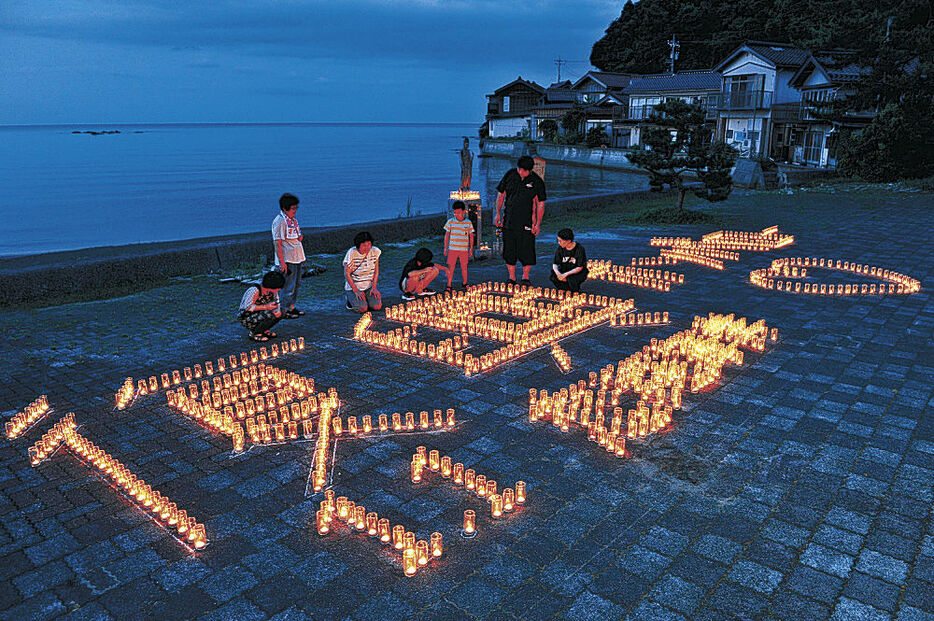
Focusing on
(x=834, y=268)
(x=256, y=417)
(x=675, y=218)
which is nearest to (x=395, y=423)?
(x=256, y=417)

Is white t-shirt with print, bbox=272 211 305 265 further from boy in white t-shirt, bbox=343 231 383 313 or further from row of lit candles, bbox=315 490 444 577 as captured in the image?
row of lit candles, bbox=315 490 444 577

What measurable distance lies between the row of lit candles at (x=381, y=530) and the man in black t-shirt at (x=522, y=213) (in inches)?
283

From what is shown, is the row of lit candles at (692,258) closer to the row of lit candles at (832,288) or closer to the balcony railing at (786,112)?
the row of lit candles at (832,288)

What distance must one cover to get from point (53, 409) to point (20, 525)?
2.30 metres

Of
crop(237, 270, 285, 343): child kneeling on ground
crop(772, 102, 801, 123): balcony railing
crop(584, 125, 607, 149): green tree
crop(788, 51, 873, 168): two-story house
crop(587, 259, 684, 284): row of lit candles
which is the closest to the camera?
crop(237, 270, 285, 343): child kneeling on ground

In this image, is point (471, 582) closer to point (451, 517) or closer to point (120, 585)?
→ point (451, 517)

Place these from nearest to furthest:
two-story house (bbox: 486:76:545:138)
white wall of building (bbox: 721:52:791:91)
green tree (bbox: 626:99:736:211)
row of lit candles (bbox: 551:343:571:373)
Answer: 1. row of lit candles (bbox: 551:343:571:373)
2. green tree (bbox: 626:99:736:211)
3. white wall of building (bbox: 721:52:791:91)
4. two-story house (bbox: 486:76:545:138)

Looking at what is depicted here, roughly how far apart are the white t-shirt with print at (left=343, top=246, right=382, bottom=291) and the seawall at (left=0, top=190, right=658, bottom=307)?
423 centimetres

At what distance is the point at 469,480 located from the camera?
5227 millimetres

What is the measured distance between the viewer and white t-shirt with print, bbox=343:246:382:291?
10.1 m

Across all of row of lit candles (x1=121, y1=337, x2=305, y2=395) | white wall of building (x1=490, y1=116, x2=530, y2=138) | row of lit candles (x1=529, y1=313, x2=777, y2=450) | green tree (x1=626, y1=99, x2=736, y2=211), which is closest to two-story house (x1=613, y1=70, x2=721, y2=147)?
white wall of building (x1=490, y1=116, x2=530, y2=138)

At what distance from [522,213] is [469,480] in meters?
7.05

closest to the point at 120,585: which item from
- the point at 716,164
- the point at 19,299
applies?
the point at 19,299

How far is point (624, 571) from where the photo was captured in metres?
4.17
